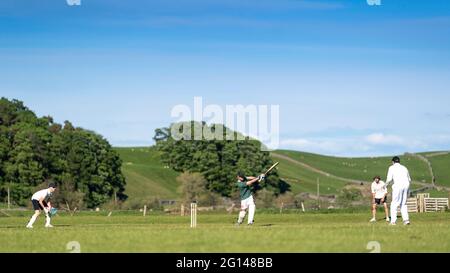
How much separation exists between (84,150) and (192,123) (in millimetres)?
38695

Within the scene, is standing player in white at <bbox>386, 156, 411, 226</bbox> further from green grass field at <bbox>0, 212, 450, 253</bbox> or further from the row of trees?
the row of trees

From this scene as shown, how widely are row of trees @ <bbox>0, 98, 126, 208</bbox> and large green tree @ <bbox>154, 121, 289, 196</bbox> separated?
1542 centimetres

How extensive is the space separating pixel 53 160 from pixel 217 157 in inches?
1184

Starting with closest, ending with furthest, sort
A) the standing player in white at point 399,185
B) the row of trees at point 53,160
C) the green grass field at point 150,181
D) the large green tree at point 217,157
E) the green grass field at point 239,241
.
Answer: the green grass field at point 239,241 → the standing player in white at point 399,185 → the row of trees at point 53,160 → the large green tree at point 217,157 → the green grass field at point 150,181

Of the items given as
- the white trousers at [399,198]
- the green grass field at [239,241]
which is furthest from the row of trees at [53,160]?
the green grass field at [239,241]

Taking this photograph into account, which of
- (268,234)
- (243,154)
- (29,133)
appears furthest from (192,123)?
(268,234)

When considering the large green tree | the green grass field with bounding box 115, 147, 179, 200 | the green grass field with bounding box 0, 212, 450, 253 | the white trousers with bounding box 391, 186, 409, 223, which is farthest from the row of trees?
the green grass field with bounding box 0, 212, 450, 253

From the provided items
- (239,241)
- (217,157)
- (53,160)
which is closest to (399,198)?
(239,241)

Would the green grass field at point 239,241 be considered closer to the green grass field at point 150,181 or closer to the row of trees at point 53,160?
the row of trees at point 53,160

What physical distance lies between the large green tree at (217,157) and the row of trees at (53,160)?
50.6ft

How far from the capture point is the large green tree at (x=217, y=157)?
451 ft
